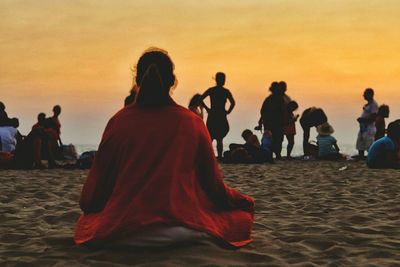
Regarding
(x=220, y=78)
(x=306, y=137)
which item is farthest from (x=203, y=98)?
(x=306, y=137)

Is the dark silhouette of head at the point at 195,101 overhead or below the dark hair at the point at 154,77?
overhead

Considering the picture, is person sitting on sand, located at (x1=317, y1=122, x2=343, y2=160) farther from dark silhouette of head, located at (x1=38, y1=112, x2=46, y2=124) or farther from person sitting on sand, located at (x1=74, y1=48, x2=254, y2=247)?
person sitting on sand, located at (x1=74, y1=48, x2=254, y2=247)

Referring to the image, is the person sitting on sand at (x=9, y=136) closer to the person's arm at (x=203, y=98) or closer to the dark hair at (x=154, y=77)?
the person's arm at (x=203, y=98)

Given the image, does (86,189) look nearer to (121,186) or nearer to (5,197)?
(121,186)

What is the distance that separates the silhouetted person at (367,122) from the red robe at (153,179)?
1144cm

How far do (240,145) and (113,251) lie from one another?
10353mm

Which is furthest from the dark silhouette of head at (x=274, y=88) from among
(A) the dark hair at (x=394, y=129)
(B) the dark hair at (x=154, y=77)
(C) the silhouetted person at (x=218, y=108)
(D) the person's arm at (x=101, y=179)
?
(D) the person's arm at (x=101, y=179)

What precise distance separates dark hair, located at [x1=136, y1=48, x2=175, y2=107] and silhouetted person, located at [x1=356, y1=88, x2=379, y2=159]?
11.5m

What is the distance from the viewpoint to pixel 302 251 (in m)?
3.89

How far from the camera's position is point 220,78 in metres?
13.4

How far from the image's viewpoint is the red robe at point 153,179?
3.55 meters

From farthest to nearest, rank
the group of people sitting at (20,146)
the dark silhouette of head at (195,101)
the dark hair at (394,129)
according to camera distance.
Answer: the dark silhouette of head at (195,101), the group of people sitting at (20,146), the dark hair at (394,129)

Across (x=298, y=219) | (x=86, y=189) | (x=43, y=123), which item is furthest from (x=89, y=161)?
(x=86, y=189)

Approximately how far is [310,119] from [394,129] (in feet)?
15.2
